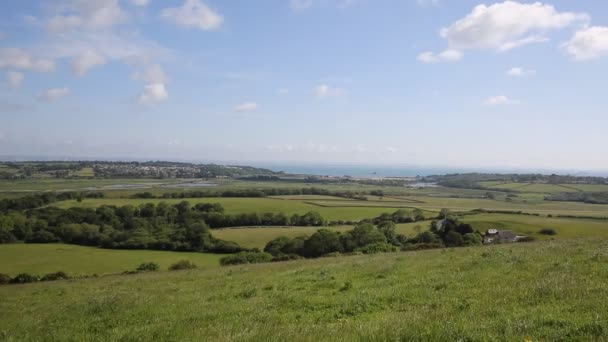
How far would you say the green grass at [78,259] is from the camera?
50.8 meters

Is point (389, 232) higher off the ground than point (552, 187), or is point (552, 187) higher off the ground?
point (552, 187)

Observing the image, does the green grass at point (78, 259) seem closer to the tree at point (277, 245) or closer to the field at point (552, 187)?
the tree at point (277, 245)

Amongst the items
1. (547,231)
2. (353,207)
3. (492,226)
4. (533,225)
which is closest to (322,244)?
(492,226)

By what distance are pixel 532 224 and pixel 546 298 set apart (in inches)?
2522

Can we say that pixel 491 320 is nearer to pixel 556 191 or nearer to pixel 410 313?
pixel 410 313

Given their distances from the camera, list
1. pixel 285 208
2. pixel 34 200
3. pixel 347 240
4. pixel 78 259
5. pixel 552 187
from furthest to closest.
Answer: pixel 552 187 < pixel 34 200 < pixel 285 208 < pixel 347 240 < pixel 78 259

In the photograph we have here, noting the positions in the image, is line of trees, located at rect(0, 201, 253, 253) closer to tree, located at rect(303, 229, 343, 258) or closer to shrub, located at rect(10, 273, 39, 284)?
tree, located at rect(303, 229, 343, 258)

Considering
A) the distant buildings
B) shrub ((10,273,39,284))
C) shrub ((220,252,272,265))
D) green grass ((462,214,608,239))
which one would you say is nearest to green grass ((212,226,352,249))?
shrub ((220,252,272,265))

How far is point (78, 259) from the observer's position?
5847 cm

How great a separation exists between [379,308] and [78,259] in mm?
58458

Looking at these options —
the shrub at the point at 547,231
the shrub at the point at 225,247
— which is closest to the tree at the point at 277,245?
the shrub at the point at 225,247

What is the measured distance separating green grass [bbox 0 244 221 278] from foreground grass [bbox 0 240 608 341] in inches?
1310

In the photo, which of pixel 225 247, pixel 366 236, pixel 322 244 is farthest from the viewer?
pixel 225 247

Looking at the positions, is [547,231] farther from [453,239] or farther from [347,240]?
[347,240]
